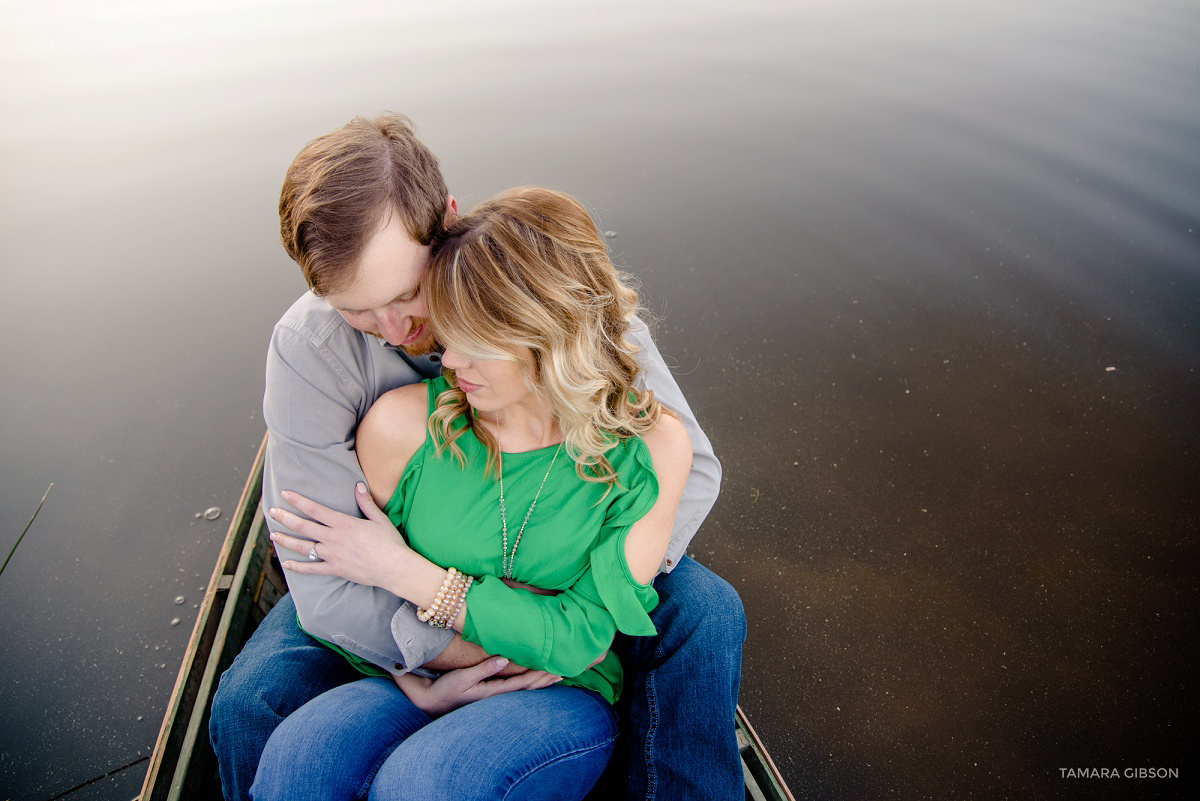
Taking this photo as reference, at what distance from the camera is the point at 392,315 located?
1315mm

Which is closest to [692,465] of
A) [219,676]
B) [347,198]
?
[347,198]

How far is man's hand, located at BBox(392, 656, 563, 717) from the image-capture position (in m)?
1.38

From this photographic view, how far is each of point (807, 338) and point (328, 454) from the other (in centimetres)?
283

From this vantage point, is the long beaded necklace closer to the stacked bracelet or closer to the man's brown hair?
the stacked bracelet

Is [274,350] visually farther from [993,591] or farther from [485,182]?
[485,182]

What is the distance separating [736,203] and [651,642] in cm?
367

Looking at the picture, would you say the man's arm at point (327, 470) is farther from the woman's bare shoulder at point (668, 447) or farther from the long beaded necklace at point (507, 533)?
the woman's bare shoulder at point (668, 447)

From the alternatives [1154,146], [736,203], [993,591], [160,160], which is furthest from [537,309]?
[160,160]

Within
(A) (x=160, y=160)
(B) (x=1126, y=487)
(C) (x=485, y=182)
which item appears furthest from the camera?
(A) (x=160, y=160)

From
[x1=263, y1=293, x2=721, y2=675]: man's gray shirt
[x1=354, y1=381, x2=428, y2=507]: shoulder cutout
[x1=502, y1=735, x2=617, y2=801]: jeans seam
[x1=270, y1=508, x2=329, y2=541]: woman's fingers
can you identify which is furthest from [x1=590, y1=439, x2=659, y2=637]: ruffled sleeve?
[x1=270, y1=508, x2=329, y2=541]: woman's fingers

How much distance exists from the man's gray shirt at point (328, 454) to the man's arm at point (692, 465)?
53 centimetres

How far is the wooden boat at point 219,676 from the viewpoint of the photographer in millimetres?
1436

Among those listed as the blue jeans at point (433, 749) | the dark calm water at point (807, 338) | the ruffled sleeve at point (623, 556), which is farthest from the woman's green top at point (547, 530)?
the dark calm water at point (807, 338)

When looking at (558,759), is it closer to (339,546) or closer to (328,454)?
(339,546)
